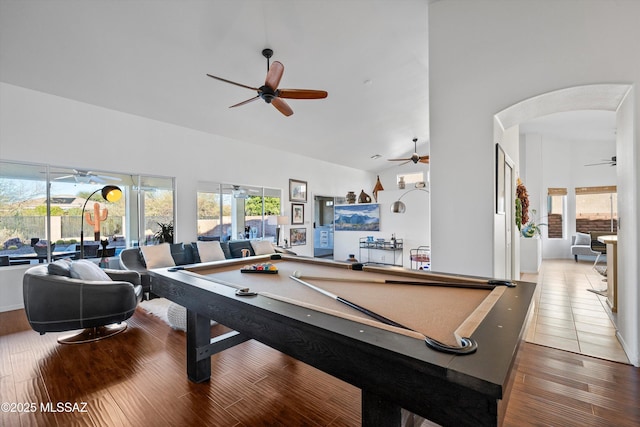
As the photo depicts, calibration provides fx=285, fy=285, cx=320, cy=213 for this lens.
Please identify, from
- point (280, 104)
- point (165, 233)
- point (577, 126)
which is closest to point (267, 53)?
point (280, 104)

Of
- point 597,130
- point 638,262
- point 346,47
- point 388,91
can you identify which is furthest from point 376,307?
point 597,130

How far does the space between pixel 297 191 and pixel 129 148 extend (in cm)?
452

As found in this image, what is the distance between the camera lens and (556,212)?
27.9 feet

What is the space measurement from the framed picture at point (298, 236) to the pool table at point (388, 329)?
613 cm

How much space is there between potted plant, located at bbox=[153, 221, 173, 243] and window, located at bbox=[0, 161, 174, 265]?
79 millimetres

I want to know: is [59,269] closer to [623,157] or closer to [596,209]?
[623,157]

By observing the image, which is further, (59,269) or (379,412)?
(59,269)

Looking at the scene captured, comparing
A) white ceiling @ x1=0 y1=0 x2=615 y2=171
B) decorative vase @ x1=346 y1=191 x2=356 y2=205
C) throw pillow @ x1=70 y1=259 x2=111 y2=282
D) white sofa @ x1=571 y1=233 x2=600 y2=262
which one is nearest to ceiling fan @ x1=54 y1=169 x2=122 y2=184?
white ceiling @ x1=0 y1=0 x2=615 y2=171

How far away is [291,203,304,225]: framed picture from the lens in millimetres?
8625

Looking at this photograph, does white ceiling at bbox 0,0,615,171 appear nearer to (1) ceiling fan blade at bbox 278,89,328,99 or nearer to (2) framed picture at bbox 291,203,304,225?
(1) ceiling fan blade at bbox 278,89,328,99

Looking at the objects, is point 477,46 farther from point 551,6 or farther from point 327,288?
point 327,288

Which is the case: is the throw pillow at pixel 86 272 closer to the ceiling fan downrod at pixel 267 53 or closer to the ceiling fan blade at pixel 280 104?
the ceiling fan blade at pixel 280 104

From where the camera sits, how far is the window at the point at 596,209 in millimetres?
7867

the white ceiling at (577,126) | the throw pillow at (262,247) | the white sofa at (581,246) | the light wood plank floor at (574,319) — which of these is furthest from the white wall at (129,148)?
the white sofa at (581,246)
